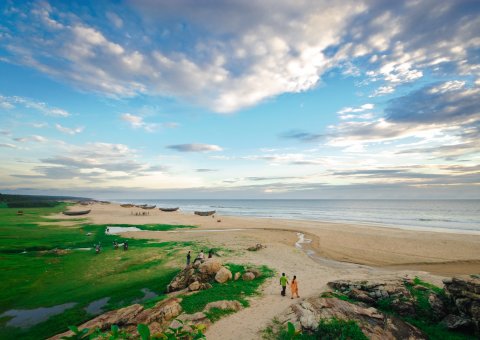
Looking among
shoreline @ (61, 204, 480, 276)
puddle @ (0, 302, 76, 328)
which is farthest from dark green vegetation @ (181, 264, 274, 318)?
shoreline @ (61, 204, 480, 276)

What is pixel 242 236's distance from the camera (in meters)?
45.2

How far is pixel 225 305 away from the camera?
16.0 meters

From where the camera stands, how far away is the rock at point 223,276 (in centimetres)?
2021

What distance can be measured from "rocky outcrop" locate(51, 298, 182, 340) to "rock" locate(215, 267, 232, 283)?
4889 millimetres

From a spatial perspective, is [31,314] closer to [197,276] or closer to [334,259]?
[197,276]

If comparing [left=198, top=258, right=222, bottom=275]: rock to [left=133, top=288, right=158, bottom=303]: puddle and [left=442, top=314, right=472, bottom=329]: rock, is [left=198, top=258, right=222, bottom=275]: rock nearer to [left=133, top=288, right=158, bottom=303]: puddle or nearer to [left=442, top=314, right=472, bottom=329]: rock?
[left=133, top=288, right=158, bottom=303]: puddle

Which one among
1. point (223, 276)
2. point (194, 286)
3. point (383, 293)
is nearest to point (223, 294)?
point (194, 286)

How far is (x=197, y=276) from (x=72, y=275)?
525 inches

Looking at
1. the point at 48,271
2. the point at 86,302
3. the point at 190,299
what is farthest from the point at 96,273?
the point at 190,299

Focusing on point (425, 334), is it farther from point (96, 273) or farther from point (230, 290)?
point (96, 273)

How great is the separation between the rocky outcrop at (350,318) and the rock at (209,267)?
7.57m

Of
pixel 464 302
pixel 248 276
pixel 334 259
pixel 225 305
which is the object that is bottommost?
pixel 334 259

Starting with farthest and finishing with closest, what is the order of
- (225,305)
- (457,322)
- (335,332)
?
(225,305) < (457,322) < (335,332)

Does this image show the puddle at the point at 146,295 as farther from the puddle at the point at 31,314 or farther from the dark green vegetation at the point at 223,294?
the puddle at the point at 31,314
